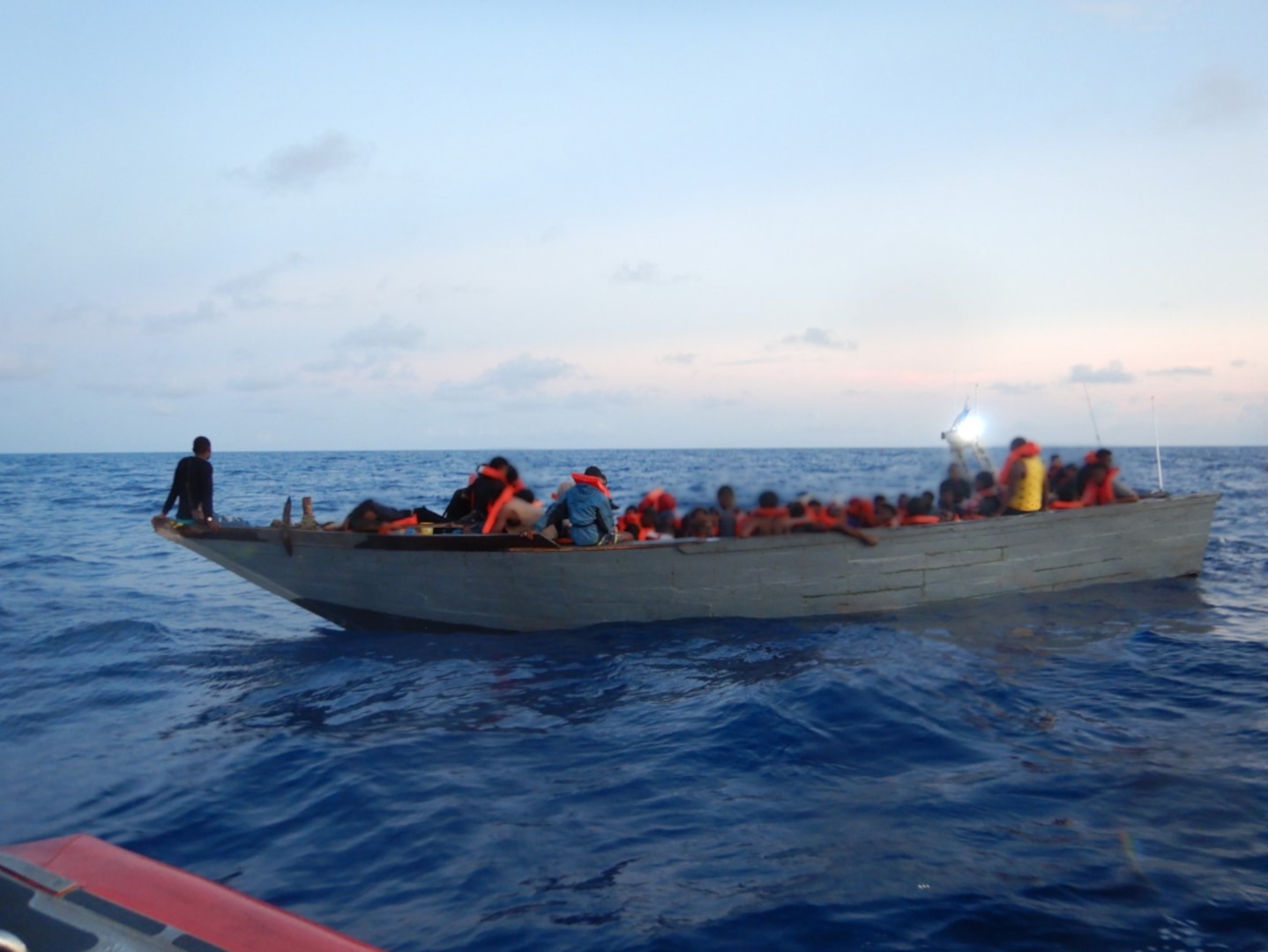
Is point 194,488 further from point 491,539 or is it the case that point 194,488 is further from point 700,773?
point 700,773

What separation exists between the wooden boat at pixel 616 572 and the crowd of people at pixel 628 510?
369 millimetres

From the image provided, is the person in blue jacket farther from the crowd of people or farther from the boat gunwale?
the boat gunwale

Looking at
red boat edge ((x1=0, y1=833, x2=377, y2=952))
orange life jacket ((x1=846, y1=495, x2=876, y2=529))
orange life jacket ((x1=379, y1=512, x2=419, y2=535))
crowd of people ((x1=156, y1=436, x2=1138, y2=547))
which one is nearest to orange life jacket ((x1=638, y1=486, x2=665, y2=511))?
crowd of people ((x1=156, y1=436, x2=1138, y2=547))

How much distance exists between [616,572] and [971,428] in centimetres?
656

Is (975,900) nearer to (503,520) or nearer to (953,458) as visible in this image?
(503,520)

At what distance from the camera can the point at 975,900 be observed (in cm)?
479

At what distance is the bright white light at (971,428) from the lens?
13.7 metres

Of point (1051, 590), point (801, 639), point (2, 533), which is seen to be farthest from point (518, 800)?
point (2, 533)

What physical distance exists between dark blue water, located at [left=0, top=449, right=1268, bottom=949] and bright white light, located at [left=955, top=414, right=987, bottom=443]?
2.54m

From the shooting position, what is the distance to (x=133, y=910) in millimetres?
2945

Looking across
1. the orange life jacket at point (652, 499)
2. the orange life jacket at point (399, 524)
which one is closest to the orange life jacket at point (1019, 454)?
the orange life jacket at point (652, 499)

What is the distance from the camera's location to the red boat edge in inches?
110

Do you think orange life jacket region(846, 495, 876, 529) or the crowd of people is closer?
the crowd of people

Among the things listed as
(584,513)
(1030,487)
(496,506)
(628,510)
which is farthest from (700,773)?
(1030,487)
